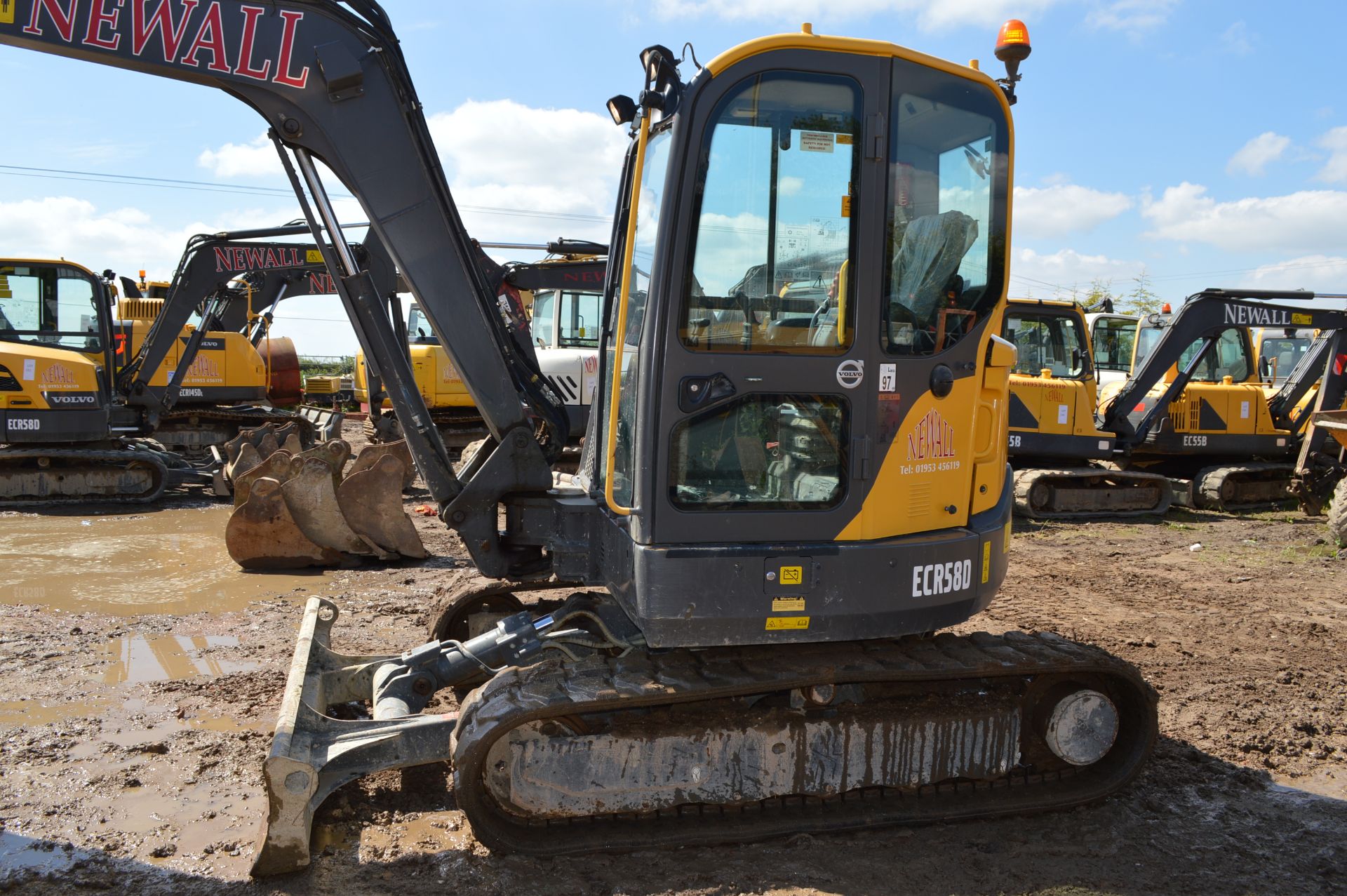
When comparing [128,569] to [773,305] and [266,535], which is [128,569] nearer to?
[266,535]

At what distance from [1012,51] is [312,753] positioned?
148 inches

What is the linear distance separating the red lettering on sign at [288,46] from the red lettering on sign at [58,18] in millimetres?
724

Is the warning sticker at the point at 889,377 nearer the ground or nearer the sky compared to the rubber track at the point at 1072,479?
nearer the sky

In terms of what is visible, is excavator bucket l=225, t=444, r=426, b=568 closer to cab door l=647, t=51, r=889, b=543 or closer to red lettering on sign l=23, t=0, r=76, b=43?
red lettering on sign l=23, t=0, r=76, b=43

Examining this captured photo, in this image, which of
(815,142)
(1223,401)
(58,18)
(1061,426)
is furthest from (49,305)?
(1223,401)

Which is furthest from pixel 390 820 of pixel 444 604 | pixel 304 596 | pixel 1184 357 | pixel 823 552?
pixel 1184 357

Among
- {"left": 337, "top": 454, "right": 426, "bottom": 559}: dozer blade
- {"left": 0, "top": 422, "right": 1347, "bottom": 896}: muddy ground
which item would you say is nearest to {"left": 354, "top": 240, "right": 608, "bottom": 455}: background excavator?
{"left": 337, "top": 454, "right": 426, "bottom": 559}: dozer blade

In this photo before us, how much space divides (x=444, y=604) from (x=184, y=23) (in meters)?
2.89

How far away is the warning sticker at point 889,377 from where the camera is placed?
368 centimetres

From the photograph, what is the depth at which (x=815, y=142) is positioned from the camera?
11.7 feet

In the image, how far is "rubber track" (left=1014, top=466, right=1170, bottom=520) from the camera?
11.4 meters

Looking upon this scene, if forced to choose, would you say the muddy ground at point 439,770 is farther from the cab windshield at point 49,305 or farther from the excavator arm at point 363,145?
the cab windshield at point 49,305

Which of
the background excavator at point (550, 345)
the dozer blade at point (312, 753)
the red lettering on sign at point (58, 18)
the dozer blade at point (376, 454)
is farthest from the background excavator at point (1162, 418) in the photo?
the red lettering on sign at point (58, 18)

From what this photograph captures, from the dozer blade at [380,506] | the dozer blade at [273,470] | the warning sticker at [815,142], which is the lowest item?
the dozer blade at [380,506]
